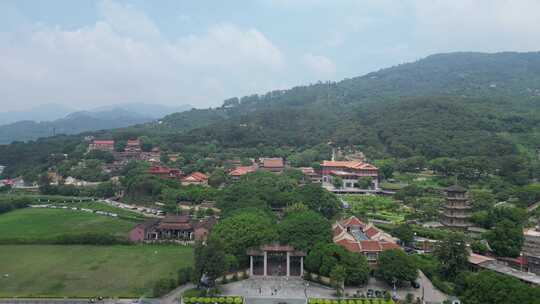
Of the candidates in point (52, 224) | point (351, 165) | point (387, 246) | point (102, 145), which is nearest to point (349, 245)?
point (387, 246)

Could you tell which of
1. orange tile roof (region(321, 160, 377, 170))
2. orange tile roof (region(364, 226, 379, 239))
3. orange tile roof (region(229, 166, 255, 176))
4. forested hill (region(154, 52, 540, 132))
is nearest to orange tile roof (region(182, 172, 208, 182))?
orange tile roof (region(229, 166, 255, 176))

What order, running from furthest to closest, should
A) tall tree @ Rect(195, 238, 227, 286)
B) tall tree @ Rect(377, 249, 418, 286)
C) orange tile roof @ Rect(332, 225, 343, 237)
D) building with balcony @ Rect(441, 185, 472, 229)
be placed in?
1. building with balcony @ Rect(441, 185, 472, 229)
2. orange tile roof @ Rect(332, 225, 343, 237)
3. tall tree @ Rect(377, 249, 418, 286)
4. tall tree @ Rect(195, 238, 227, 286)

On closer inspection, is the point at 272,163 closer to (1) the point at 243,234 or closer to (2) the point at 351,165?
(2) the point at 351,165

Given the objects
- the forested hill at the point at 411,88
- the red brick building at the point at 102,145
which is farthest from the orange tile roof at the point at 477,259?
the forested hill at the point at 411,88

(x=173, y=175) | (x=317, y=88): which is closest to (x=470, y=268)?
(x=173, y=175)

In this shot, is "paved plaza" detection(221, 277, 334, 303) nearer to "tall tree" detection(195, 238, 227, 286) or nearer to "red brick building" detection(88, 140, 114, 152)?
"tall tree" detection(195, 238, 227, 286)
